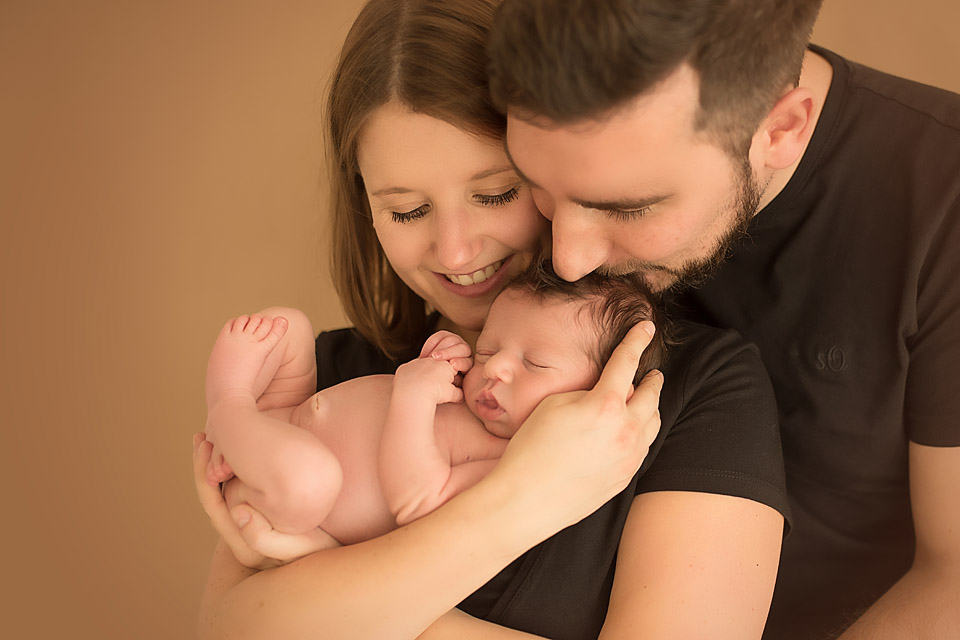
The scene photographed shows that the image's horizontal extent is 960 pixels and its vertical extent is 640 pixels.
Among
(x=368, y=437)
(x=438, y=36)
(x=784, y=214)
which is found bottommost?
(x=368, y=437)

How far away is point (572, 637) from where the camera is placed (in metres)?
1.32

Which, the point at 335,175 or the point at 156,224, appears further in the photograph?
the point at 156,224

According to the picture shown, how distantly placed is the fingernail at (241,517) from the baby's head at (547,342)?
409 millimetres

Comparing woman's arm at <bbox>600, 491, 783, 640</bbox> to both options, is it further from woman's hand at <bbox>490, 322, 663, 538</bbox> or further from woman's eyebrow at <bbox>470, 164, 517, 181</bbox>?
woman's eyebrow at <bbox>470, 164, 517, 181</bbox>

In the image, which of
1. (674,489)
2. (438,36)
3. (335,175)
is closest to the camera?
(674,489)

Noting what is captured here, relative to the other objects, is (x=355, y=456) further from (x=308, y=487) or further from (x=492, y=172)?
(x=492, y=172)

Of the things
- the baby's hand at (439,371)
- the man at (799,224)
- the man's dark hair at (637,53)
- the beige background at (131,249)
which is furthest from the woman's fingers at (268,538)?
the beige background at (131,249)

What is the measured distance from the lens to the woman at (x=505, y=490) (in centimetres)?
119

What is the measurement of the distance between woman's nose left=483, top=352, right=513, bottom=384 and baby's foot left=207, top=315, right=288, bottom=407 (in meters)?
A: 0.40

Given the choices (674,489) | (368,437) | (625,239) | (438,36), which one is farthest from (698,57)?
(368,437)

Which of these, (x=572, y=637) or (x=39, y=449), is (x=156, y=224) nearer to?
(x=39, y=449)

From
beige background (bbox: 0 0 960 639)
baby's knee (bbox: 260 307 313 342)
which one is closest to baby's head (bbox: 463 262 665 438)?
baby's knee (bbox: 260 307 313 342)

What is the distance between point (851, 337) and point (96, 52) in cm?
242

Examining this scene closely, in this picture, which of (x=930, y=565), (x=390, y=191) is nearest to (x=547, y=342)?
(x=390, y=191)
